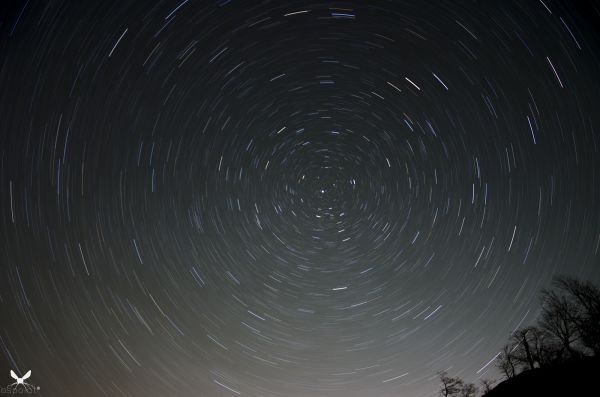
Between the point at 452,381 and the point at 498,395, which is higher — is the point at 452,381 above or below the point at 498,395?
above

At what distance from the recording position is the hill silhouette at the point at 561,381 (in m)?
14.0

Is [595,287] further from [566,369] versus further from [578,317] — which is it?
[566,369]

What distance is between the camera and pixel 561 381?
15.5 m

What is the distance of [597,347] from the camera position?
18.5 meters

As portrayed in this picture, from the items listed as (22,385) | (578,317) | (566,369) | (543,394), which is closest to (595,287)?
(578,317)

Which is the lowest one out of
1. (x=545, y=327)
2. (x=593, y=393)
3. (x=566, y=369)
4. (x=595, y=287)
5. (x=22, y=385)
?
(x=593, y=393)

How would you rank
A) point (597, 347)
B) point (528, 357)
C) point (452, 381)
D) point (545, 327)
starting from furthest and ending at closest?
point (452, 381), point (528, 357), point (545, 327), point (597, 347)

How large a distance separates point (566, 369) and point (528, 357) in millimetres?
8904

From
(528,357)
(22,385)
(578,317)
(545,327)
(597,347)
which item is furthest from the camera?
(22,385)

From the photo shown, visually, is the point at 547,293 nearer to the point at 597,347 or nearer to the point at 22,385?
the point at 597,347

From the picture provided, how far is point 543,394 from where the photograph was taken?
1566cm

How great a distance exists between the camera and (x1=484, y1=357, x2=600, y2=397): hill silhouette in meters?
14.0

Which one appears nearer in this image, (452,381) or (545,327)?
(545,327)

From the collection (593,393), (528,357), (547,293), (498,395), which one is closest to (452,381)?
(528,357)
